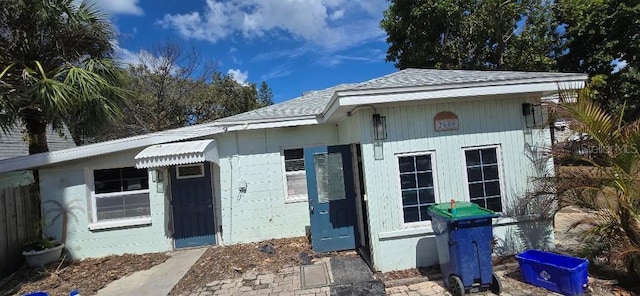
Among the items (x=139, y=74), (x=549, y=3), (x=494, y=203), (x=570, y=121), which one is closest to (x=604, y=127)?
(x=570, y=121)

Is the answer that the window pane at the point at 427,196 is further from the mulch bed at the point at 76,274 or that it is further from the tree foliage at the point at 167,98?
the tree foliage at the point at 167,98

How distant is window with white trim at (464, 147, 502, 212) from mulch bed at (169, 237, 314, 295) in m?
3.51

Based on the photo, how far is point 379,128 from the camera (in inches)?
233

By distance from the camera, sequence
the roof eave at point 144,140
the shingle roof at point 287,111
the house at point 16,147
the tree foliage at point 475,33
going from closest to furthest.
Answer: the roof eave at point 144,140, the house at point 16,147, the shingle roof at point 287,111, the tree foliage at point 475,33

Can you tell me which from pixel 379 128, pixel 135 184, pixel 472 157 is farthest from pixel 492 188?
pixel 135 184

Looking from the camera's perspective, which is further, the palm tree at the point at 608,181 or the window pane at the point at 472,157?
the window pane at the point at 472,157

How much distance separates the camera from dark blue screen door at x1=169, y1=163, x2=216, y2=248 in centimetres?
863

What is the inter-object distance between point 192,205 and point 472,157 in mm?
6705

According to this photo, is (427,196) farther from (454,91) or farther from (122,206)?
(122,206)

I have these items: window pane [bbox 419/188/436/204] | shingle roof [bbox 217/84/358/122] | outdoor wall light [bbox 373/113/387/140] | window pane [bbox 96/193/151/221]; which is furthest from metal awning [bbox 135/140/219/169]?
window pane [bbox 419/188/436/204]

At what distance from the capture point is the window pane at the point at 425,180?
610 cm

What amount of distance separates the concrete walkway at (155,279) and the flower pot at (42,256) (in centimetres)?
225

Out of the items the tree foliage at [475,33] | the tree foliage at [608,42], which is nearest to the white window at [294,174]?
the tree foliage at [475,33]

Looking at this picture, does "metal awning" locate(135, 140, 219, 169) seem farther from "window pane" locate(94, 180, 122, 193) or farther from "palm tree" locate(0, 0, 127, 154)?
"palm tree" locate(0, 0, 127, 154)
